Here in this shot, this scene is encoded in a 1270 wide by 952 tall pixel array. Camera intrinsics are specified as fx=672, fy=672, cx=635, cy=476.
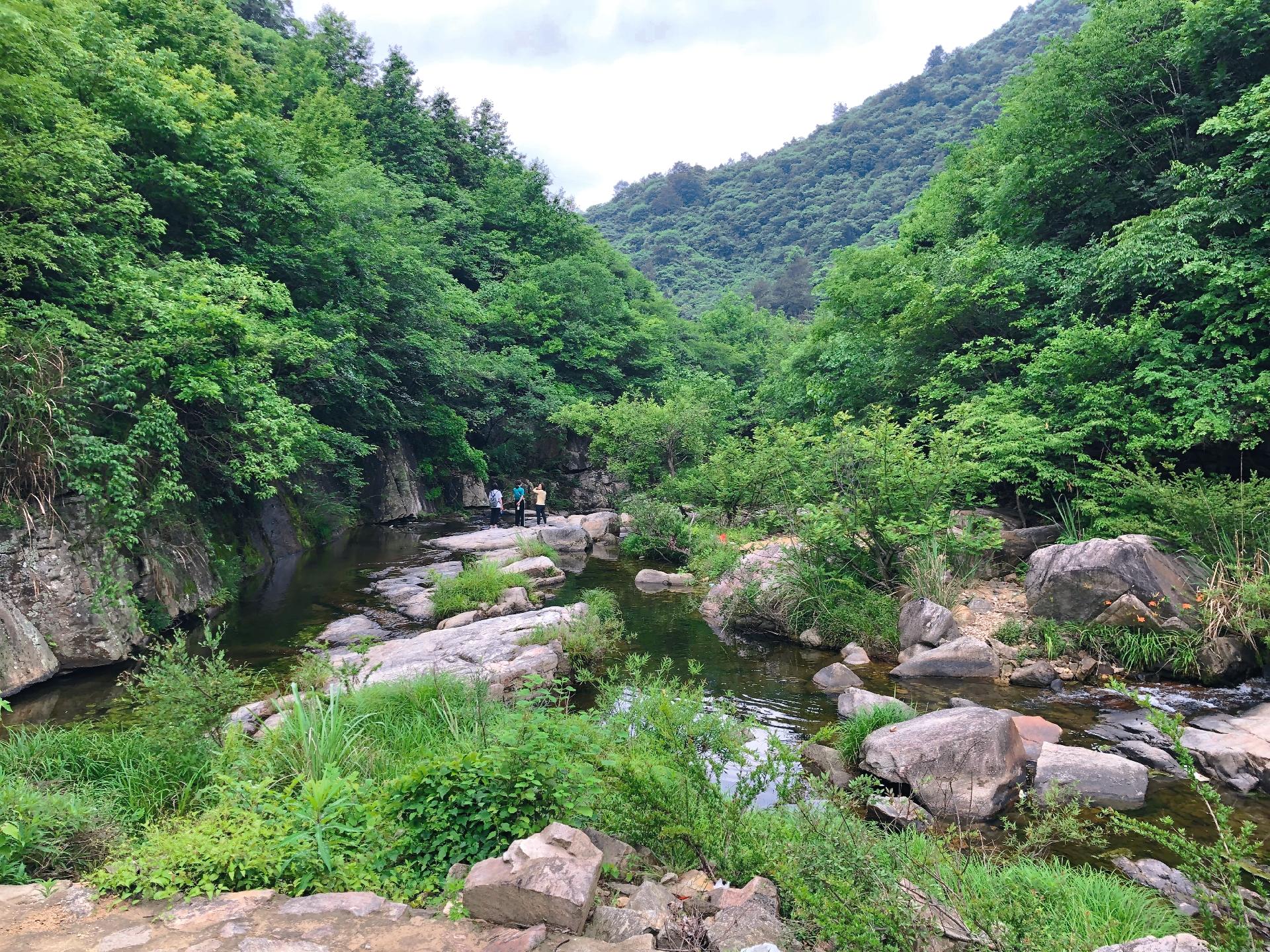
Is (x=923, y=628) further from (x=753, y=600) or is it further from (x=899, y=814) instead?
(x=899, y=814)

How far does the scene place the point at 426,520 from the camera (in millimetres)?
A: 24812

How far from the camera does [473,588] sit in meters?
12.5

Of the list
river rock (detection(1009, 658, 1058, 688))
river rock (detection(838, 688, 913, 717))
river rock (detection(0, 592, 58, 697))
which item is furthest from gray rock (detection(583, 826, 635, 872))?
river rock (detection(0, 592, 58, 697))

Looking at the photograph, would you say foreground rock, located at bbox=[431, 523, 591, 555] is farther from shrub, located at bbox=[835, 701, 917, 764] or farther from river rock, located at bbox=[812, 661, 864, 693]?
shrub, located at bbox=[835, 701, 917, 764]

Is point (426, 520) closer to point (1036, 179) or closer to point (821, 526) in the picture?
point (821, 526)

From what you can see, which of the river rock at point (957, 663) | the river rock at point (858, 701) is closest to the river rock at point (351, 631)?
the river rock at point (858, 701)

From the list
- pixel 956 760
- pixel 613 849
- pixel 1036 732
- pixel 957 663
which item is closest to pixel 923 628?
pixel 957 663

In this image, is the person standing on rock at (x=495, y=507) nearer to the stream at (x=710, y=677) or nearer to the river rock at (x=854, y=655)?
the stream at (x=710, y=677)

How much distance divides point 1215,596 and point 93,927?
11004 mm

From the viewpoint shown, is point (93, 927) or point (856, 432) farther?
point (856, 432)

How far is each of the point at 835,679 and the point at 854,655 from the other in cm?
104

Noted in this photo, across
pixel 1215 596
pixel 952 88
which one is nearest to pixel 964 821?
pixel 1215 596

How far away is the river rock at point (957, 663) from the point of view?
888 cm

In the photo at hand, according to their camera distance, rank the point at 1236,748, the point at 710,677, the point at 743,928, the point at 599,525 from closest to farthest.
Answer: the point at 743,928 < the point at 1236,748 < the point at 710,677 < the point at 599,525
